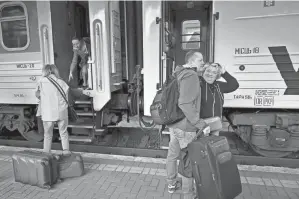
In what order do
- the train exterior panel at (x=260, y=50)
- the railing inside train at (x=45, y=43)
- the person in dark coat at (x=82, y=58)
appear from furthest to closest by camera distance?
1. the person in dark coat at (x=82, y=58)
2. the railing inside train at (x=45, y=43)
3. the train exterior panel at (x=260, y=50)

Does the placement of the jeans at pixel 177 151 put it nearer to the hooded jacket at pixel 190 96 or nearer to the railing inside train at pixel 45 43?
the hooded jacket at pixel 190 96

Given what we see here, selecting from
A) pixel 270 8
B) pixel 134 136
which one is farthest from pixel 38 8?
pixel 270 8

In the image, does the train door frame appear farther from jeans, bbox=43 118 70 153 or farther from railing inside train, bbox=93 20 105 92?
jeans, bbox=43 118 70 153

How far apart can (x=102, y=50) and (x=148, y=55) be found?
2.77ft

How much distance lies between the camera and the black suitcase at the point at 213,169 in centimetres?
215

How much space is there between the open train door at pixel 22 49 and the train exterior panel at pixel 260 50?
3118 mm

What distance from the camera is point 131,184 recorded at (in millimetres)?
3094

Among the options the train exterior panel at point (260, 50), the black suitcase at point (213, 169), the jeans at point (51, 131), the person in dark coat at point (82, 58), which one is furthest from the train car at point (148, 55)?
the black suitcase at point (213, 169)

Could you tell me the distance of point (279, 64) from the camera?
3447 mm

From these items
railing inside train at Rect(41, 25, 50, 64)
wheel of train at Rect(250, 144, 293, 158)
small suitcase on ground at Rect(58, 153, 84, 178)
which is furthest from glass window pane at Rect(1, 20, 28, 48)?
wheel of train at Rect(250, 144, 293, 158)

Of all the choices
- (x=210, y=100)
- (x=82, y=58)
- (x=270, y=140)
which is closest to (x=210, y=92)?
(x=210, y=100)

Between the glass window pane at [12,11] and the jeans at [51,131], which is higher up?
the glass window pane at [12,11]

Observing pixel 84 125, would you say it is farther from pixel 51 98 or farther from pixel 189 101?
pixel 189 101

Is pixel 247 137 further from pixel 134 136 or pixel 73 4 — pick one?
pixel 73 4
